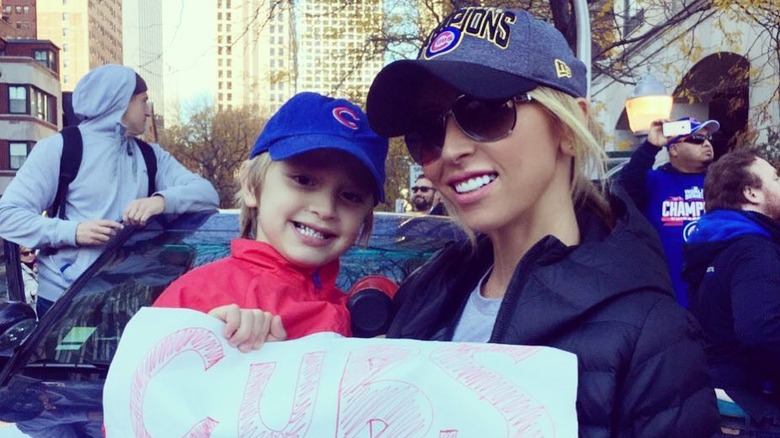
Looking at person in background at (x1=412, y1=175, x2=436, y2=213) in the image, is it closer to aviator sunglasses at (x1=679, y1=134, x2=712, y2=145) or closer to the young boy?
aviator sunglasses at (x1=679, y1=134, x2=712, y2=145)

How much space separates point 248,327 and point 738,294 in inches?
87.2

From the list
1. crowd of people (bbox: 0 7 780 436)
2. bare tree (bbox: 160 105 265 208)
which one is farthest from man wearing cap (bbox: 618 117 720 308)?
bare tree (bbox: 160 105 265 208)

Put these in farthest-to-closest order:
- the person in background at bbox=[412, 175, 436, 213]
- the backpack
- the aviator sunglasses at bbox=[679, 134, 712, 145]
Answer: the person in background at bbox=[412, 175, 436, 213]
the aviator sunglasses at bbox=[679, 134, 712, 145]
the backpack

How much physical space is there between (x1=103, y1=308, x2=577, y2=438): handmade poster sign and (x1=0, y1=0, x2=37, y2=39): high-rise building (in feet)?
285

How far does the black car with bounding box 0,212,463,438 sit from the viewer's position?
102 inches

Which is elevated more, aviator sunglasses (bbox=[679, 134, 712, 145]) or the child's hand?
the child's hand

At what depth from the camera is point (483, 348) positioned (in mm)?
1423

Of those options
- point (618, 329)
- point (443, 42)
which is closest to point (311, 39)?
point (443, 42)

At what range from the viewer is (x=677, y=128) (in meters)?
5.02

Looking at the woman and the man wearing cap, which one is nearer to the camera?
the woman

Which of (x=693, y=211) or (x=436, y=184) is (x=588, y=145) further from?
(x=693, y=211)

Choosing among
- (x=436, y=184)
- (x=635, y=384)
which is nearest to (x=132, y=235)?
(x=436, y=184)

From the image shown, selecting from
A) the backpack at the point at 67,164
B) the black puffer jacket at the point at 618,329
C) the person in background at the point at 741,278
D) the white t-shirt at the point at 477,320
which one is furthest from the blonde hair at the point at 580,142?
the backpack at the point at 67,164

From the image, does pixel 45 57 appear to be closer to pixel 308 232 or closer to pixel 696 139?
pixel 696 139
